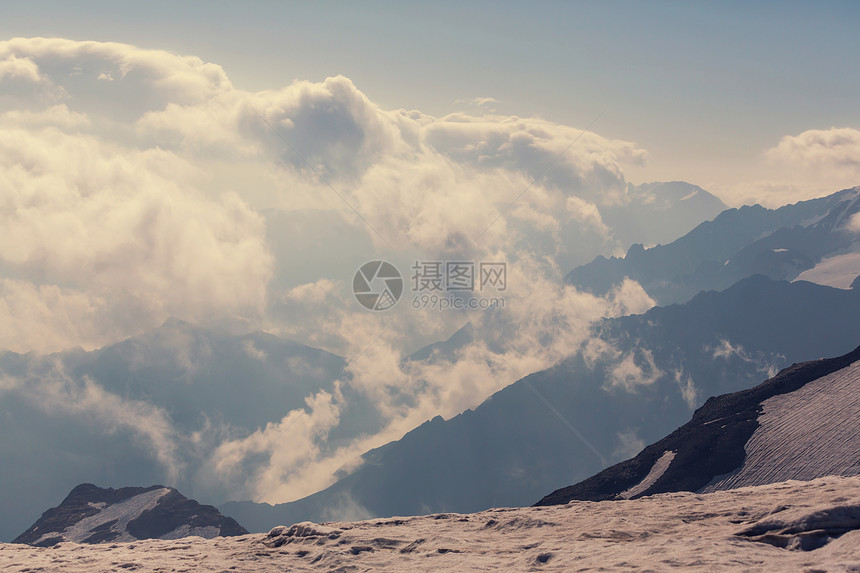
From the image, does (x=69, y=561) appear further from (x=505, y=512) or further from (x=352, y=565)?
(x=505, y=512)

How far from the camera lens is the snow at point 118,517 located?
126750 mm

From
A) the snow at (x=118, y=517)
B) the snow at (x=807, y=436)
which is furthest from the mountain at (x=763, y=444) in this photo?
the snow at (x=118, y=517)

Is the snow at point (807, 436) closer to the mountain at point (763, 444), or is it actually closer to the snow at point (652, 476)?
the mountain at point (763, 444)

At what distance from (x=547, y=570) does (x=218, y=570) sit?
23448 mm

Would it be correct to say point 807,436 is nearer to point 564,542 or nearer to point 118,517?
point 564,542

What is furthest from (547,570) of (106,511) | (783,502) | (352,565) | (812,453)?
(106,511)

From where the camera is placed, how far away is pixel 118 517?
5325 inches

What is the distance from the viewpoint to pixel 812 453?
71.8 metres

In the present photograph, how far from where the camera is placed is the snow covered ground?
32812 millimetres

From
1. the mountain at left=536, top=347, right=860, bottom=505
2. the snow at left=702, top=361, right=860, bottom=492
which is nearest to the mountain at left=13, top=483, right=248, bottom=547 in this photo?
the mountain at left=536, top=347, right=860, bottom=505

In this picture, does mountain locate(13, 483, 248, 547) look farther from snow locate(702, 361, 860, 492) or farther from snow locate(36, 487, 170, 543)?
snow locate(702, 361, 860, 492)

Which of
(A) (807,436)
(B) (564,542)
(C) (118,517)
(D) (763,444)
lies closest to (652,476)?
(D) (763,444)

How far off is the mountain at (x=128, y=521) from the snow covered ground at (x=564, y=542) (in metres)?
76.8

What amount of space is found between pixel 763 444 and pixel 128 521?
131 metres
